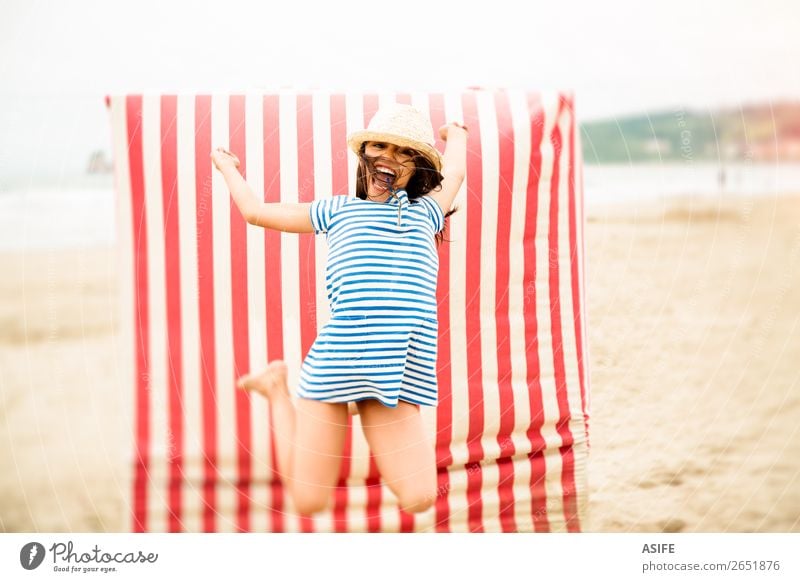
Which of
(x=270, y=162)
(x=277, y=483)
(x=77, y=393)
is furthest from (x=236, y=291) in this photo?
(x=77, y=393)

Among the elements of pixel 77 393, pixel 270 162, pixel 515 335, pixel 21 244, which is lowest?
pixel 77 393

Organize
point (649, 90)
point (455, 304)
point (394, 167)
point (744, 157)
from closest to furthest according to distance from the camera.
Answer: point (394, 167), point (455, 304), point (649, 90), point (744, 157)

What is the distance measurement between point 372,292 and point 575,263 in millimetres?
428

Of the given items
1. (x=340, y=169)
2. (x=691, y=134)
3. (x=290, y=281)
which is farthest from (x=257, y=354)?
(x=691, y=134)

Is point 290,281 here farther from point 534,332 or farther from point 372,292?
point 534,332

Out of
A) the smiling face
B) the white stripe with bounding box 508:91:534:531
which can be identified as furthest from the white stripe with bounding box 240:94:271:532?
the white stripe with bounding box 508:91:534:531

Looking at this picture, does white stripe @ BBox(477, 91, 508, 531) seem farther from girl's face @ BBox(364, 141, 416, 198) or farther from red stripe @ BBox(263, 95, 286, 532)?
red stripe @ BBox(263, 95, 286, 532)

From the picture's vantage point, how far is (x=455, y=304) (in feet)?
4.47

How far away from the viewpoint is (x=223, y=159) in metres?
1.30

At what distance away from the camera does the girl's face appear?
1.25 metres

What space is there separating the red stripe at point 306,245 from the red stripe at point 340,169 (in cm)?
4

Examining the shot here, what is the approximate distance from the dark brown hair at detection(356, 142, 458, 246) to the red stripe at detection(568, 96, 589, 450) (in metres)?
0.27
